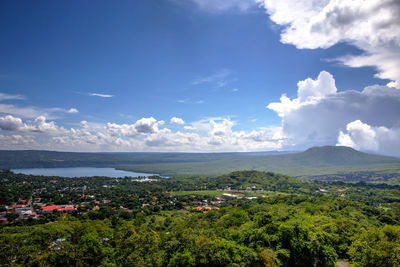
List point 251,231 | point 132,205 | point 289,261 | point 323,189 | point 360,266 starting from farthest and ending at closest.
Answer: point 323,189 < point 132,205 < point 251,231 < point 289,261 < point 360,266

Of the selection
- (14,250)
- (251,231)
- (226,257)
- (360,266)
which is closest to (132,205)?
(14,250)

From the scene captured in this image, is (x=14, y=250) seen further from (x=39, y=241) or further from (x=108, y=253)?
(x=108, y=253)

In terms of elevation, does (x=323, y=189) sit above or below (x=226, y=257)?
below

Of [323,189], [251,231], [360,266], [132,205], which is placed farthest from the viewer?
[323,189]

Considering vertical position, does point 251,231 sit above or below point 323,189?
above

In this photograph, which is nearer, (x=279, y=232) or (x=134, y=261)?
(x=134, y=261)

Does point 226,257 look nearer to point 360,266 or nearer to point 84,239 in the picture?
point 360,266

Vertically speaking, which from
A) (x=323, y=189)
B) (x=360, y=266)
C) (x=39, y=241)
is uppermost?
(x=360, y=266)

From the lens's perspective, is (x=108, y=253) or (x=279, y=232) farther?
(x=279, y=232)

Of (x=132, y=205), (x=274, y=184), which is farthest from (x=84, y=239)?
(x=274, y=184)
